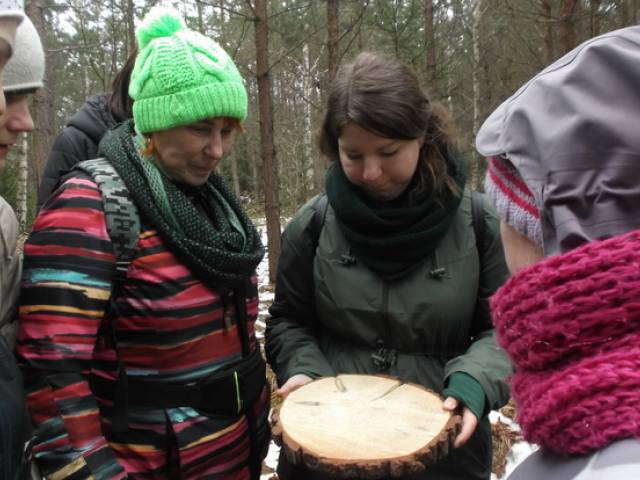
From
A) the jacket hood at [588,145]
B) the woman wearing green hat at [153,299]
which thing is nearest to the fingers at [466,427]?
the woman wearing green hat at [153,299]

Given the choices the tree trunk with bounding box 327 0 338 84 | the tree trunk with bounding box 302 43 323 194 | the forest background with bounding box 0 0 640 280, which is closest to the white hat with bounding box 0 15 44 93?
the forest background with bounding box 0 0 640 280

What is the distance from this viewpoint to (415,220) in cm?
184

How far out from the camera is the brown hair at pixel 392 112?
1.79 m

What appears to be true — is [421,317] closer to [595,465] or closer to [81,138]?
[595,465]

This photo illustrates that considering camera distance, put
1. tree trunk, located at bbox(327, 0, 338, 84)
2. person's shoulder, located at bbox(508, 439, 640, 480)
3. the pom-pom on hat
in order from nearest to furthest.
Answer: person's shoulder, located at bbox(508, 439, 640, 480)
the pom-pom on hat
tree trunk, located at bbox(327, 0, 338, 84)

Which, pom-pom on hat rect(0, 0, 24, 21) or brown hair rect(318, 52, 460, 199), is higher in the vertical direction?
pom-pom on hat rect(0, 0, 24, 21)

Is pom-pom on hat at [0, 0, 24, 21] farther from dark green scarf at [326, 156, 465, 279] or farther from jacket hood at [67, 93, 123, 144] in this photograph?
jacket hood at [67, 93, 123, 144]

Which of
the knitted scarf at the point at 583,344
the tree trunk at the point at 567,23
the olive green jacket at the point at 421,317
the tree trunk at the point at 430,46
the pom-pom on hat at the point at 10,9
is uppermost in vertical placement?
the tree trunk at the point at 430,46

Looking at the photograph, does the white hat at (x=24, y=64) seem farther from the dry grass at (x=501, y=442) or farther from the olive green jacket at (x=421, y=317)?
the dry grass at (x=501, y=442)

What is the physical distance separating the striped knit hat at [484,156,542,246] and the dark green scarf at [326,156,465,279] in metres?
0.81

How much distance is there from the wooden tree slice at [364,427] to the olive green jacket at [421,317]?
132 mm

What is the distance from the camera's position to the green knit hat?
1.68 meters

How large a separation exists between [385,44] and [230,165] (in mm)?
12373

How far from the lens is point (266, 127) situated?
6016 millimetres
